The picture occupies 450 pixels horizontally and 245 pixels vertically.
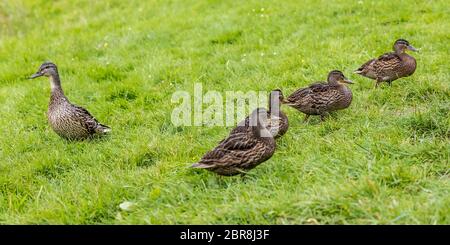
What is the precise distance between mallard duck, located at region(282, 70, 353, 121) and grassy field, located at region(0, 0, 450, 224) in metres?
0.19

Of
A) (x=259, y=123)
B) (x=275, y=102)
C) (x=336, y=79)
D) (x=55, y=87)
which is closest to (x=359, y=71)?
(x=336, y=79)

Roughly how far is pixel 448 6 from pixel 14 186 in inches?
335

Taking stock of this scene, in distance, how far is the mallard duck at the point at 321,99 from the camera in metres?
6.82

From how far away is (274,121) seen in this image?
6285 mm

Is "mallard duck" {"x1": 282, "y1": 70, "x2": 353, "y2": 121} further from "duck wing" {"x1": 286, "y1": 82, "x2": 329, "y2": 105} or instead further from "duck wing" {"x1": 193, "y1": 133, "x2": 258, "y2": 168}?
"duck wing" {"x1": 193, "y1": 133, "x2": 258, "y2": 168}

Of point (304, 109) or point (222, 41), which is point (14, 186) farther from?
point (222, 41)

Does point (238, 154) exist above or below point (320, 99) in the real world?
below

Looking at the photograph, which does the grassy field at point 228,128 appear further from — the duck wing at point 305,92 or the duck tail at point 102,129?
the duck wing at point 305,92

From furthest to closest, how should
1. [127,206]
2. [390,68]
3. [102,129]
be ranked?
[390,68] < [102,129] < [127,206]

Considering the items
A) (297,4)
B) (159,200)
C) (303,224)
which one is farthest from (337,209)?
(297,4)

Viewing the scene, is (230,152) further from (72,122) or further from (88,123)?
(72,122)

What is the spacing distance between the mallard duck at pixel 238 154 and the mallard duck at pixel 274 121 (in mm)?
335

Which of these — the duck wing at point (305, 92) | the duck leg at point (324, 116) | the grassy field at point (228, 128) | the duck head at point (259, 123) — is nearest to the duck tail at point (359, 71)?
the grassy field at point (228, 128)

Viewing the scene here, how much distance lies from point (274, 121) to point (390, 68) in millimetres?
2240
